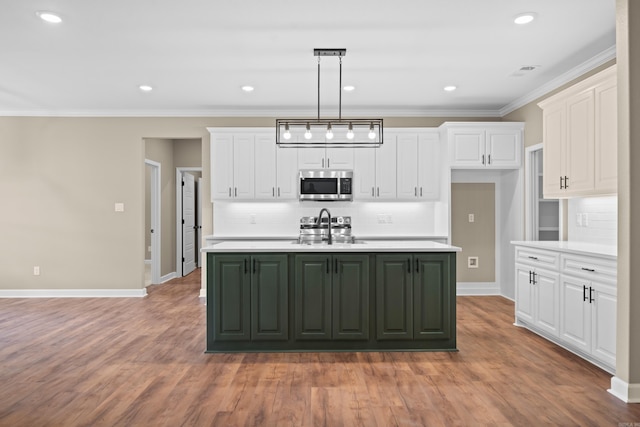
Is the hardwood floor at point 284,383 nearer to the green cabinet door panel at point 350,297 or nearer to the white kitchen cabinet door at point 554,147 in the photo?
the green cabinet door panel at point 350,297

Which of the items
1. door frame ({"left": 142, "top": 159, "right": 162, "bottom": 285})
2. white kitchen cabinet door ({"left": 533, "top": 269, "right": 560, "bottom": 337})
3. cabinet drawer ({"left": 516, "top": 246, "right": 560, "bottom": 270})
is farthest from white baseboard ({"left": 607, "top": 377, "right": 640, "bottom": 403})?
door frame ({"left": 142, "top": 159, "right": 162, "bottom": 285})

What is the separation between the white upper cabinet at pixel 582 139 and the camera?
140 inches

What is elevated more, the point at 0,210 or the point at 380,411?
the point at 0,210

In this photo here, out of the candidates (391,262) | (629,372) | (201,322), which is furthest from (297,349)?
(629,372)

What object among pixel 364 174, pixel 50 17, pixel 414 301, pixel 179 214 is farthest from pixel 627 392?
pixel 179 214

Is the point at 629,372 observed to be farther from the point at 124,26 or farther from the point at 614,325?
the point at 124,26

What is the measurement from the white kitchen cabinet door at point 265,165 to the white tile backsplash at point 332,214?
35cm

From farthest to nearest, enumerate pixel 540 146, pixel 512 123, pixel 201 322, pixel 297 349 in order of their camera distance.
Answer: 1. pixel 512 123
2. pixel 540 146
3. pixel 201 322
4. pixel 297 349

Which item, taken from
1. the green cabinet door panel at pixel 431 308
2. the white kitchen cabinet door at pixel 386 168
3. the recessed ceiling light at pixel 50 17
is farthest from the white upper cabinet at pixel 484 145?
the recessed ceiling light at pixel 50 17

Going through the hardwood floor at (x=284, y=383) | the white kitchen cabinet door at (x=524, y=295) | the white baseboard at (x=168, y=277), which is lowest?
the hardwood floor at (x=284, y=383)

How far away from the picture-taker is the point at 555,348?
3.82 m

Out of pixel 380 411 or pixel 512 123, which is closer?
pixel 380 411

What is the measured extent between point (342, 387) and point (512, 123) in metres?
4.42

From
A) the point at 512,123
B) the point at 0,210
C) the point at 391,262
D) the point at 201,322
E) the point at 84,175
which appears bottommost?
the point at 201,322
